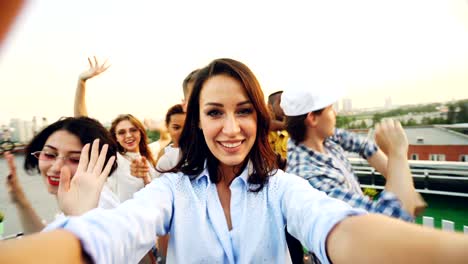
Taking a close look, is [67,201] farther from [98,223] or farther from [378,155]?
[378,155]

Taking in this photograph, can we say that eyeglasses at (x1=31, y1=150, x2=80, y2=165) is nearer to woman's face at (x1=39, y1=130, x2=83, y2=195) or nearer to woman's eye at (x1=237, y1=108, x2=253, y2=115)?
woman's face at (x1=39, y1=130, x2=83, y2=195)

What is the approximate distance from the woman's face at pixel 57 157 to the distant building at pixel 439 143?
9.02 meters

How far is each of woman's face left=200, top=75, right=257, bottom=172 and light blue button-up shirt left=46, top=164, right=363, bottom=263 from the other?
0.35 ft

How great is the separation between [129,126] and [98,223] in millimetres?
2348

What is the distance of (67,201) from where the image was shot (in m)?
1.03

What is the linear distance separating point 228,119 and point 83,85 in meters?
2.41

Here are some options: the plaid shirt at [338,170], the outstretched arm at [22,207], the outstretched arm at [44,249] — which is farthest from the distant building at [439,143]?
the outstretched arm at [44,249]

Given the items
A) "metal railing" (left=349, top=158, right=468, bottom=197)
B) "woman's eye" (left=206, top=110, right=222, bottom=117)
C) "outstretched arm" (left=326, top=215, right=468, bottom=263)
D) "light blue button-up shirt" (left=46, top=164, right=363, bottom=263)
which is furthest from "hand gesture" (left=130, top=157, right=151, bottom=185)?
"metal railing" (left=349, top=158, right=468, bottom=197)

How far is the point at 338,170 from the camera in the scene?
1.47 m

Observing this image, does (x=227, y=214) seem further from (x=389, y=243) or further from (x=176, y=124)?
(x=176, y=124)

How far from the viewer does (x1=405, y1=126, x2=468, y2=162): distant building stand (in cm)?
859

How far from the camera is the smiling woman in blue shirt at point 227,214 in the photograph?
1.74 feet

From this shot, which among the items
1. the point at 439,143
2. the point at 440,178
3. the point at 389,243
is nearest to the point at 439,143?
the point at 439,143

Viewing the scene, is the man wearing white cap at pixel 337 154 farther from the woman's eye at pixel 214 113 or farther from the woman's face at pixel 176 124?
the woman's face at pixel 176 124
